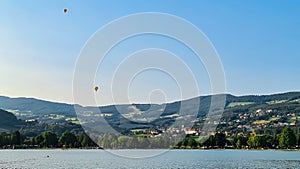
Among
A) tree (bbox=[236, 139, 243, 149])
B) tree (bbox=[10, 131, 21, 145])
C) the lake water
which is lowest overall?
the lake water

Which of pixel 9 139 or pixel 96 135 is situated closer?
pixel 9 139

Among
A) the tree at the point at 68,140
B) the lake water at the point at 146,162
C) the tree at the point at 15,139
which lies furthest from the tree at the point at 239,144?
the tree at the point at 15,139

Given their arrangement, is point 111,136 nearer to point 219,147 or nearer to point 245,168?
point 219,147

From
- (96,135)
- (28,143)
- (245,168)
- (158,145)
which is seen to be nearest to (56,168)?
(245,168)

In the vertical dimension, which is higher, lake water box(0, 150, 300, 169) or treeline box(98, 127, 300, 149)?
treeline box(98, 127, 300, 149)

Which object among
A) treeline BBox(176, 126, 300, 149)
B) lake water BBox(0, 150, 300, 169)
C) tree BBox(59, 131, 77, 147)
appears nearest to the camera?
lake water BBox(0, 150, 300, 169)

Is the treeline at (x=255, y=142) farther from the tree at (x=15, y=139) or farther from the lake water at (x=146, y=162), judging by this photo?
the tree at (x=15, y=139)

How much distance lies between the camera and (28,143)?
167 metres

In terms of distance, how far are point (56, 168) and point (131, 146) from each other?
Answer: 108642 mm

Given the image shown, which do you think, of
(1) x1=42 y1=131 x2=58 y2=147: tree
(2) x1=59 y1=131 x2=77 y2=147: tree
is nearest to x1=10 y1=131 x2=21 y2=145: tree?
(1) x1=42 y1=131 x2=58 y2=147: tree

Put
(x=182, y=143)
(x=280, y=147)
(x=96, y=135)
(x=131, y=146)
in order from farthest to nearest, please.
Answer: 1. (x=96, y=135)
2. (x=182, y=143)
3. (x=131, y=146)
4. (x=280, y=147)

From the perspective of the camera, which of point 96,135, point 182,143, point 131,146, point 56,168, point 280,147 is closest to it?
point 56,168

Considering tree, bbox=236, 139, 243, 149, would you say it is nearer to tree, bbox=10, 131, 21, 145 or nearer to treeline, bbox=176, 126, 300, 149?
treeline, bbox=176, 126, 300, 149

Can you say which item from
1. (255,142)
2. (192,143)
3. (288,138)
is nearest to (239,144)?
(255,142)
